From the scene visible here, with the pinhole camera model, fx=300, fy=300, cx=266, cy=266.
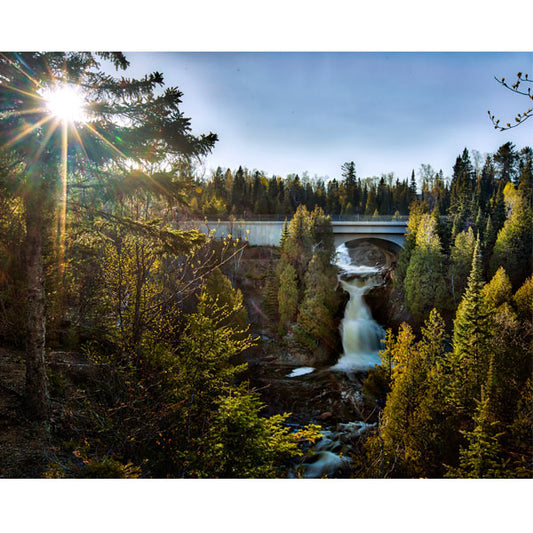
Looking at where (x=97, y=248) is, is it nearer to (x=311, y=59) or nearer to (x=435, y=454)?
(x=311, y=59)

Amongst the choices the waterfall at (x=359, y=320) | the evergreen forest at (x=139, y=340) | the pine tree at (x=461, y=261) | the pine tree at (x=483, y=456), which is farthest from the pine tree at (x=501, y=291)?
the pine tree at (x=483, y=456)

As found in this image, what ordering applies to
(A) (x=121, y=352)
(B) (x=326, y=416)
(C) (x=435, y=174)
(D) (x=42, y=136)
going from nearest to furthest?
(D) (x=42, y=136) < (A) (x=121, y=352) < (C) (x=435, y=174) < (B) (x=326, y=416)

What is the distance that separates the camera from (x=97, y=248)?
4297 millimetres

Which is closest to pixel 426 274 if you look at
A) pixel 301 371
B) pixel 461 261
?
pixel 461 261

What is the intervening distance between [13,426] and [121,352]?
3.46ft

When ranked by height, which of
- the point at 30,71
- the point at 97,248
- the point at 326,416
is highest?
the point at 30,71

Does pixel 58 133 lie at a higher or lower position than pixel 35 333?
higher

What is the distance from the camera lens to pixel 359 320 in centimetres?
1217

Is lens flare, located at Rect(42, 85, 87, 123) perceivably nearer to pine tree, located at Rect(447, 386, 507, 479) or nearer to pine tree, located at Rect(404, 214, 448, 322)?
pine tree, located at Rect(447, 386, 507, 479)

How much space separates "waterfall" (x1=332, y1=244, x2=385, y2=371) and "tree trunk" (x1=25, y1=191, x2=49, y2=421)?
8.41 metres

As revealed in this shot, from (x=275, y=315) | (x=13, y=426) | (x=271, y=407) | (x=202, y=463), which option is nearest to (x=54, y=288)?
(x=13, y=426)

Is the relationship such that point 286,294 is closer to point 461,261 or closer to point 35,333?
point 461,261

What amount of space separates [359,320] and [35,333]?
11.2 m

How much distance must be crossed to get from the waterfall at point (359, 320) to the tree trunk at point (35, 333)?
27.6ft
